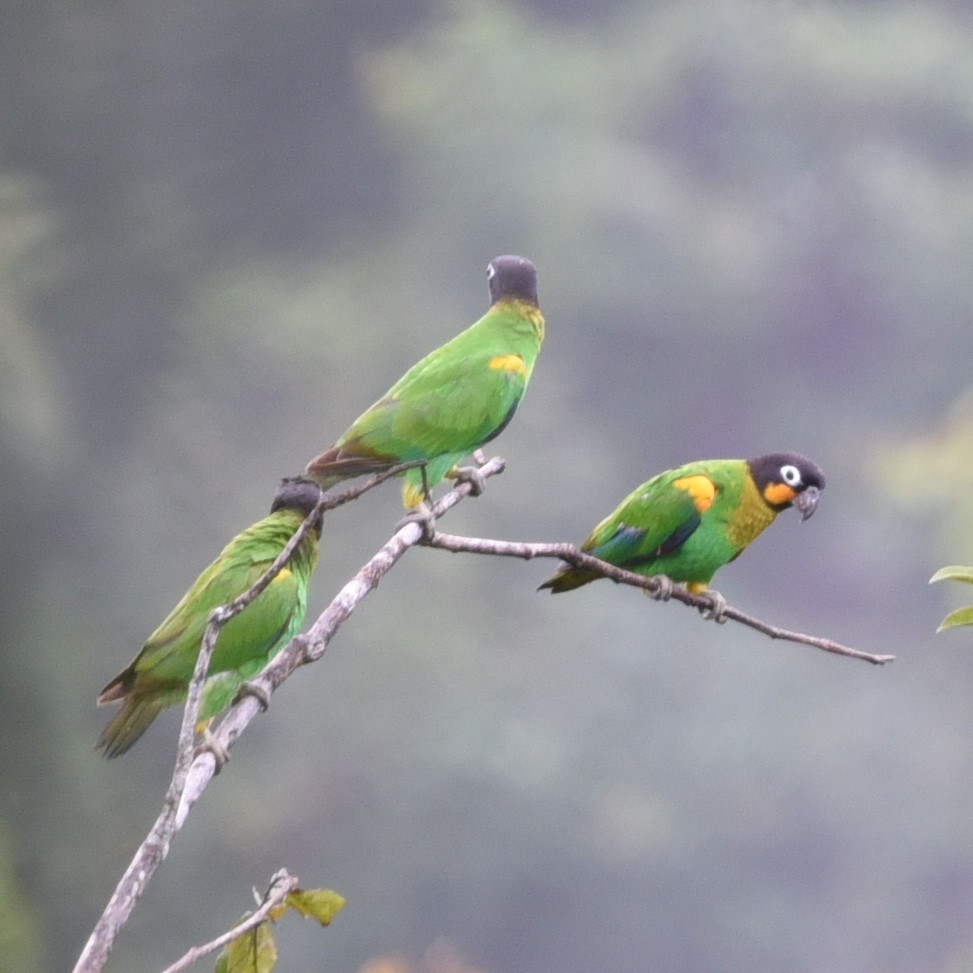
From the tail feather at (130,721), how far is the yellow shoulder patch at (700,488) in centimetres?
79

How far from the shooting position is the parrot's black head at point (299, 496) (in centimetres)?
183

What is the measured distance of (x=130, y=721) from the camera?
1.68 meters

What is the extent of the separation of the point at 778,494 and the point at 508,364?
42 cm

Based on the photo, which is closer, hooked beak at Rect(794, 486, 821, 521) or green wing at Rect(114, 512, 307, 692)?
green wing at Rect(114, 512, 307, 692)

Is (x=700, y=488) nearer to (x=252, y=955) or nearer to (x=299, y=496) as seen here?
(x=299, y=496)

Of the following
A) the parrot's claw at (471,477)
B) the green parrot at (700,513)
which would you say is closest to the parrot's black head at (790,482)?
the green parrot at (700,513)

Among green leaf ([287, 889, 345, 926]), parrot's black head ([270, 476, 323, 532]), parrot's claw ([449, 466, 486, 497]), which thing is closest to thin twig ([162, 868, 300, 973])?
green leaf ([287, 889, 345, 926])

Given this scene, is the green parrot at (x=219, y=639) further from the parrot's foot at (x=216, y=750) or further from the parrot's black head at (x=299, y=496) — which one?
the parrot's foot at (x=216, y=750)

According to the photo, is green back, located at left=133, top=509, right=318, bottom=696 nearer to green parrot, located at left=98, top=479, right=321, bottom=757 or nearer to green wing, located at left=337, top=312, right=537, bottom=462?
green parrot, located at left=98, top=479, right=321, bottom=757

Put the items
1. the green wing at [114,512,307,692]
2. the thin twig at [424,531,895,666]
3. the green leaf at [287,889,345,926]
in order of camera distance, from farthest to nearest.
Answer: the green wing at [114,512,307,692]
the thin twig at [424,531,895,666]
the green leaf at [287,889,345,926]

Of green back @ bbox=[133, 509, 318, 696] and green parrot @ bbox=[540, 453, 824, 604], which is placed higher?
green parrot @ bbox=[540, 453, 824, 604]

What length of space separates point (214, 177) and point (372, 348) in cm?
50

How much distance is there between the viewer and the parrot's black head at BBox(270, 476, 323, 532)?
183cm

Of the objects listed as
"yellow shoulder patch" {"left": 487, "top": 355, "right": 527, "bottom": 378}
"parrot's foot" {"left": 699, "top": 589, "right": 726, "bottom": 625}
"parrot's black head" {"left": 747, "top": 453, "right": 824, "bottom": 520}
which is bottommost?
"parrot's foot" {"left": 699, "top": 589, "right": 726, "bottom": 625}
